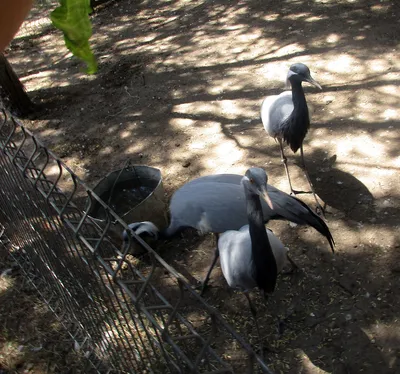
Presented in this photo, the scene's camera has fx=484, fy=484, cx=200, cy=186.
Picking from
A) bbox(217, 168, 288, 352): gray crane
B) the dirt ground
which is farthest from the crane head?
bbox(217, 168, 288, 352): gray crane

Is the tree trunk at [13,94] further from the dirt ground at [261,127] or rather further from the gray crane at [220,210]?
the gray crane at [220,210]

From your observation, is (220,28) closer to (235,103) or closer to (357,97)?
(235,103)

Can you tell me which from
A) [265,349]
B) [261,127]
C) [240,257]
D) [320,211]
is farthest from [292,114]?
[265,349]

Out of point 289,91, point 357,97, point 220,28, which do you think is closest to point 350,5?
point 220,28

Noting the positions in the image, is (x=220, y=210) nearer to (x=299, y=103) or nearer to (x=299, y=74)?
(x=299, y=103)

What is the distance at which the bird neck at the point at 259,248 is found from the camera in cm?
270

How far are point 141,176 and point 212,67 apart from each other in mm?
2543

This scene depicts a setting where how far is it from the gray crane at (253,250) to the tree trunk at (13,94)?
3.95m

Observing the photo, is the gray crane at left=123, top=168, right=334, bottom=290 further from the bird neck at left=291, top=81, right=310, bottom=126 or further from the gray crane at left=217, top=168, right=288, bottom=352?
the bird neck at left=291, top=81, right=310, bottom=126

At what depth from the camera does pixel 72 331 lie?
10.1ft

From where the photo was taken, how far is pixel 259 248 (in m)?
2.71

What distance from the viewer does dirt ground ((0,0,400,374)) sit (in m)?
3.08

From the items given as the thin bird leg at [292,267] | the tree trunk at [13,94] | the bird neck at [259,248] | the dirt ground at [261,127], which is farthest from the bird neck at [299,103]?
the tree trunk at [13,94]

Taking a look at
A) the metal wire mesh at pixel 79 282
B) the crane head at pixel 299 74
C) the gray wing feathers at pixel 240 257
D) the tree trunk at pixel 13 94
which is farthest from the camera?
the tree trunk at pixel 13 94
